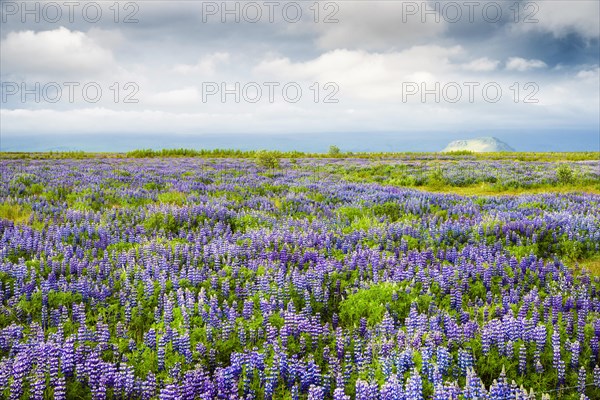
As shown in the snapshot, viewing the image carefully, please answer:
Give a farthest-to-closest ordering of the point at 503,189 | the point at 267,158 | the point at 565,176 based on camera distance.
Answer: the point at 267,158 < the point at 565,176 < the point at 503,189

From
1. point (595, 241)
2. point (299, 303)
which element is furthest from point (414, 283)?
point (595, 241)

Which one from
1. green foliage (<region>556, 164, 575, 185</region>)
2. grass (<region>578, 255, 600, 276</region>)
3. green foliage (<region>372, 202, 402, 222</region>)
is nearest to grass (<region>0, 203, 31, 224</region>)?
green foliage (<region>372, 202, 402, 222</region>)

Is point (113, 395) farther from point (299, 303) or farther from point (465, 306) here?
point (465, 306)

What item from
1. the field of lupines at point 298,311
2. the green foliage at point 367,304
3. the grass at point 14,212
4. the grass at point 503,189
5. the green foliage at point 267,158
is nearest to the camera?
the field of lupines at point 298,311

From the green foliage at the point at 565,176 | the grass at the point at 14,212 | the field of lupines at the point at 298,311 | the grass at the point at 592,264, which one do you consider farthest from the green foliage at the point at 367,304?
the green foliage at the point at 565,176

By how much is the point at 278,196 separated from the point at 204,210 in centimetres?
436

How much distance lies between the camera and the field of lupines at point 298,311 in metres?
3.63

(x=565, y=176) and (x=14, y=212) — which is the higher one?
(x=565, y=176)

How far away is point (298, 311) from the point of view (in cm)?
527

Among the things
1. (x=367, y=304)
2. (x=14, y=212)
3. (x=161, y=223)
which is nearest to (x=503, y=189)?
(x=161, y=223)

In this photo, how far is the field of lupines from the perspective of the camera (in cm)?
363

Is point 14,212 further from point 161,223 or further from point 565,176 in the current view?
point 565,176

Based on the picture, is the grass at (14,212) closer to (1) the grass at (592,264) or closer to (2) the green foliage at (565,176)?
(1) the grass at (592,264)

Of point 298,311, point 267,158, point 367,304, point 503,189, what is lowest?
point 298,311
